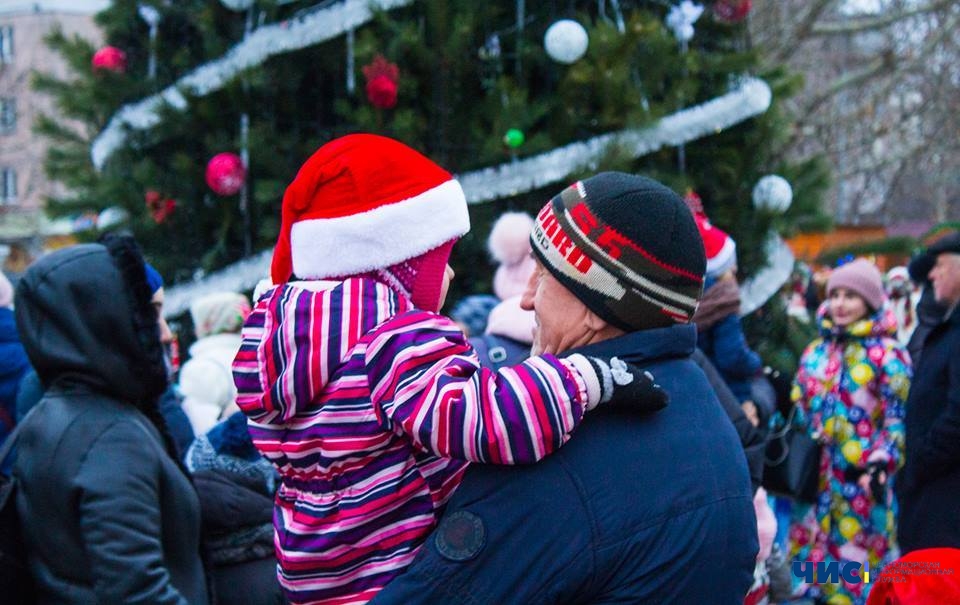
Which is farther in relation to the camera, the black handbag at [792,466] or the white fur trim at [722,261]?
the black handbag at [792,466]

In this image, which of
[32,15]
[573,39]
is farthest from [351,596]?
[32,15]

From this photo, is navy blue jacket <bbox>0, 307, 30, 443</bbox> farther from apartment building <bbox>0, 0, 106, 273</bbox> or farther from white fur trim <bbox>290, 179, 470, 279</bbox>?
apartment building <bbox>0, 0, 106, 273</bbox>

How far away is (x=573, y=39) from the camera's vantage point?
526 cm

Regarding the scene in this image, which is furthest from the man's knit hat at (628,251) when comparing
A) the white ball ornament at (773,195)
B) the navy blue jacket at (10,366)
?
the white ball ornament at (773,195)

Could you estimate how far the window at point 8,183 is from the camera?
38.5 metres

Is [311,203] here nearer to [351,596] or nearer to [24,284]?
[351,596]

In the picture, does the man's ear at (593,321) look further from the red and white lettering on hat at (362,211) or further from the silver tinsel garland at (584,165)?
the silver tinsel garland at (584,165)

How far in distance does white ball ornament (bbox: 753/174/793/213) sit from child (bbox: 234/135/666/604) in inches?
166

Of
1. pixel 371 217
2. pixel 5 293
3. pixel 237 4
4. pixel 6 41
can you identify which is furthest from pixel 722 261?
pixel 6 41

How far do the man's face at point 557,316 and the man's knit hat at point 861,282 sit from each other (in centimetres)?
471

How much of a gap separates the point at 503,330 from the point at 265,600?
1.31 metres

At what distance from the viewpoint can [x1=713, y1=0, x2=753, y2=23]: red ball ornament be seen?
19.5 ft

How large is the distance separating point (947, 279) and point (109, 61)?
5.22 m

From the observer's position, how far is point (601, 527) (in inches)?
54.9
